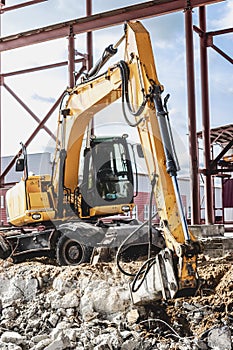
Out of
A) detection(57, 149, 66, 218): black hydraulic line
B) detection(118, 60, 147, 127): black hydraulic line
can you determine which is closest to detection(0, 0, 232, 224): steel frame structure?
detection(57, 149, 66, 218): black hydraulic line

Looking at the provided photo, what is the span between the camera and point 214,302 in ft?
21.4

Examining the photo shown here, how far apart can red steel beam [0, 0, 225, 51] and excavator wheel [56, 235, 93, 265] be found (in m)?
6.55

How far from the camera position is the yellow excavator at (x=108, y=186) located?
260 inches

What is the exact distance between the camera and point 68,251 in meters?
9.58

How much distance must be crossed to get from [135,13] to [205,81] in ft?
8.83

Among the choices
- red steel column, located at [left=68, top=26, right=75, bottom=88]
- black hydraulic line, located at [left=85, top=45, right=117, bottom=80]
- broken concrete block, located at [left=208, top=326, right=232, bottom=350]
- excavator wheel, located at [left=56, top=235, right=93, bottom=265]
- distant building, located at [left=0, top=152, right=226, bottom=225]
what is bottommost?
broken concrete block, located at [left=208, top=326, right=232, bottom=350]

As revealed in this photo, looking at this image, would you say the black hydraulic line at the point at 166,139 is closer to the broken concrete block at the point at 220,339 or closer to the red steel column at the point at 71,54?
the broken concrete block at the point at 220,339

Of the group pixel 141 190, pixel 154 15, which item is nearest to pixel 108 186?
pixel 154 15

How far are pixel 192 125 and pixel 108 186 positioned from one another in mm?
4162

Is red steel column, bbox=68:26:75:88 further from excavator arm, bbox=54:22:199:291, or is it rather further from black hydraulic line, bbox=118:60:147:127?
black hydraulic line, bbox=118:60:147:127

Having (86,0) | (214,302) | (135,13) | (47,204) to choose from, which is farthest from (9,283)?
(86,0)

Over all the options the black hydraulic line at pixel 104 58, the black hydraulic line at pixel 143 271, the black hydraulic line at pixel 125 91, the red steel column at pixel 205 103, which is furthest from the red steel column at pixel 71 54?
the black hydraulic line at pixel 143 271

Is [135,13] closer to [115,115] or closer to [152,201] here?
[115,115]

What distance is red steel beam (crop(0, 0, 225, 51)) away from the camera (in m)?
13.3
